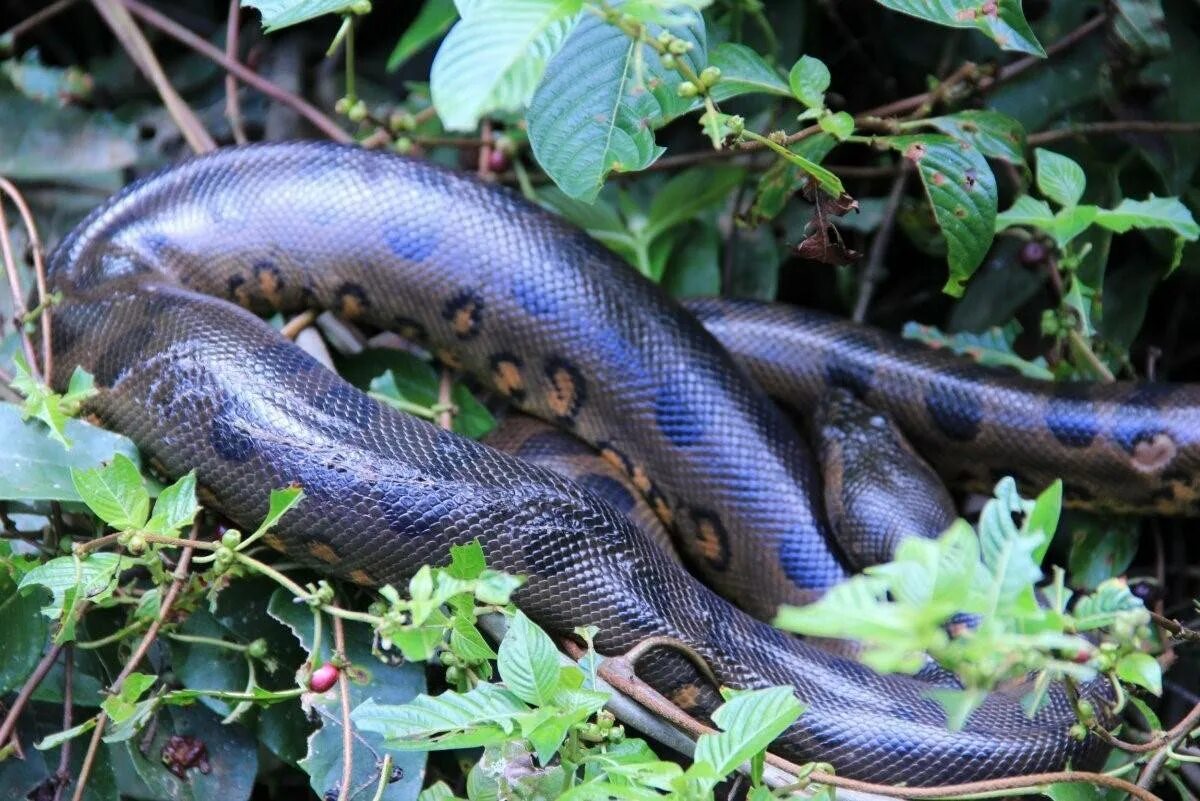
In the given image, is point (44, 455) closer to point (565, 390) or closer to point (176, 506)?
point (176, 506)

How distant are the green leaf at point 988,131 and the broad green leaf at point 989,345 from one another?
27.6 inches

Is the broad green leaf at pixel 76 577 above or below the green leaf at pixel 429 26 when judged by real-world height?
below

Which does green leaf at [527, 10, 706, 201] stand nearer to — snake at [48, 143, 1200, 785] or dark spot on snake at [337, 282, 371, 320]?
snake at [48, 143, 1200, 785]

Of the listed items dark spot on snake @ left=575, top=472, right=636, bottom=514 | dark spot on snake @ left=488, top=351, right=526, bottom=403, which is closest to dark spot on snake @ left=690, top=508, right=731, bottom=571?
dark spot on snake @ left=575, top=472, right=636, bottom=514

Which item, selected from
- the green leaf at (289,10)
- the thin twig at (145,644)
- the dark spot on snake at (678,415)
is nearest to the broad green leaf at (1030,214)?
the dark spot on snake at (678,415)

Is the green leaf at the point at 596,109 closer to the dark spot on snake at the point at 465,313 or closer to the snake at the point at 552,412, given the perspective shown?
the snake at the point at 552,412

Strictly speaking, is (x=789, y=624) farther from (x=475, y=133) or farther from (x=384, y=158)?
(x=475, y=133)

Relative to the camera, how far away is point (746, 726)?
178 centimetres

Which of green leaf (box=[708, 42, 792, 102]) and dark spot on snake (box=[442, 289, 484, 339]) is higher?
green leaf (box=[708, 42, 792, 102])

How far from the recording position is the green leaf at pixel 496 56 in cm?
162

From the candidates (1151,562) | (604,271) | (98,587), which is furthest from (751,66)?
(1151,562)

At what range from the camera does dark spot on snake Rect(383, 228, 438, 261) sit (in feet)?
10.1

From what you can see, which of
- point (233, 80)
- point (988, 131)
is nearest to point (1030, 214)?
point (988, 131)

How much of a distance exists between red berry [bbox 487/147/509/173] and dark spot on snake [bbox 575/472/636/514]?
99 cm
